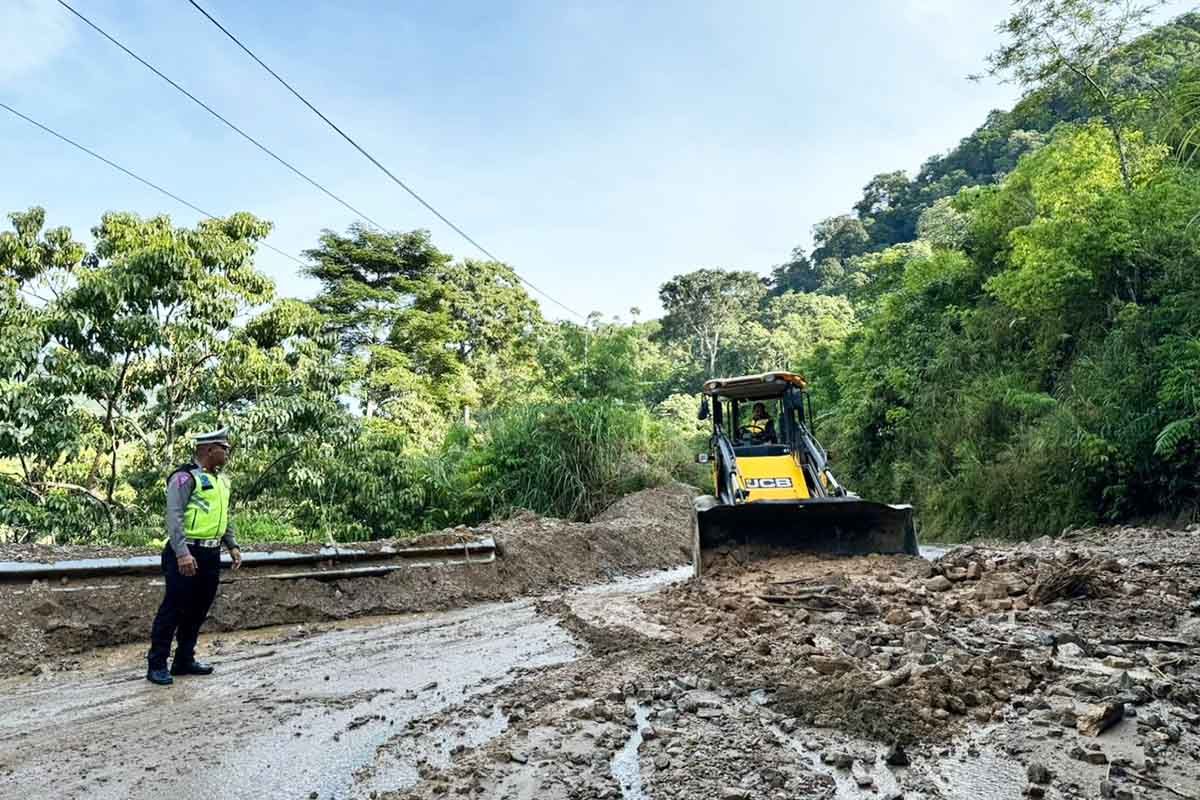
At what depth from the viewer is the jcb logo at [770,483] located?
9.61 metres

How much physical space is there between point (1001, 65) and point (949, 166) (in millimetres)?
51074

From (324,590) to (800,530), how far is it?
4963mm

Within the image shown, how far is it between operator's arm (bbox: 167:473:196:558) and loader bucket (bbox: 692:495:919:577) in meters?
4.85

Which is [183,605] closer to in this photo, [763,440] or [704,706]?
[704,706]

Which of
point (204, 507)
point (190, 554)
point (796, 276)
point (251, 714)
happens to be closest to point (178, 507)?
point (204, 507)

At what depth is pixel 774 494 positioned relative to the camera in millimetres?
Answer: 9547

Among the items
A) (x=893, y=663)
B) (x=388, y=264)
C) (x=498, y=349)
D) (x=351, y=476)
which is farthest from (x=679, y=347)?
(x=893, y=663)

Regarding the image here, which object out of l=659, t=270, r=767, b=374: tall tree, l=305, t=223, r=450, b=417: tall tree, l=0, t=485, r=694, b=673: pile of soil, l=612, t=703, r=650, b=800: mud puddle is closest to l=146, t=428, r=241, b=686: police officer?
l=0, t=485, r=694, b=673: pile of soil

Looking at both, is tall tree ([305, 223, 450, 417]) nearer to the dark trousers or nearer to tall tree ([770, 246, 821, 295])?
the dark trousers

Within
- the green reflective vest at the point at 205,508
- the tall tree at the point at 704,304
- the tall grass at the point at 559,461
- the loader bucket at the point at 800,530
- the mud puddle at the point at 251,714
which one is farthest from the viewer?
the tall tree at the point at 704,304

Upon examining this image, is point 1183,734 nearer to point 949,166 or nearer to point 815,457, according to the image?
point 815,457

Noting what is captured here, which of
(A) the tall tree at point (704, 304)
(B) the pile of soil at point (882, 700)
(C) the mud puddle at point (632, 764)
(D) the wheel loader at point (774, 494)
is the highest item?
(A) the tall tree at point (704, 304)

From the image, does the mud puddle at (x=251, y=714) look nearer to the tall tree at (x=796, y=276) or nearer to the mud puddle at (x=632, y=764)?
the mud puddle at (x=632, y=764)

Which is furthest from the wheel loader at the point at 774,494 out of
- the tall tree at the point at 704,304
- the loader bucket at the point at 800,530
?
the tall tree at the point at 704,304
